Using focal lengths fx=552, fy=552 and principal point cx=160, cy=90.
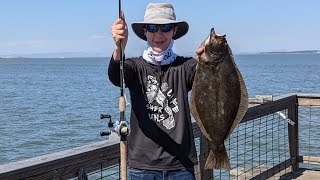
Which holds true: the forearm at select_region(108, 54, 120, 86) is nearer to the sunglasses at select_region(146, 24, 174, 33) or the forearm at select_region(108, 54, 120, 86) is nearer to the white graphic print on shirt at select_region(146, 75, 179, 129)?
the white graphic print on shirt at select_region(146, 75, 179, 129)

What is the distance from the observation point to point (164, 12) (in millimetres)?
3316

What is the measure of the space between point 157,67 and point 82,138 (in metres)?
12.3

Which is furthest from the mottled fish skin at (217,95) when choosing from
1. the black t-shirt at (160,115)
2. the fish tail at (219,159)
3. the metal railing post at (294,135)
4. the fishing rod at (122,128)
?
the metal railing post at (294,135)

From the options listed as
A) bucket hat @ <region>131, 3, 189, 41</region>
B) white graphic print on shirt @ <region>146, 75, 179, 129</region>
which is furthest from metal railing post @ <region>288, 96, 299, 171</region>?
white graphic print on shirt @ <region>146, 75, 179, 129</region>

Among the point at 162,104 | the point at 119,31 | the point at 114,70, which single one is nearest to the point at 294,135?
the point at 162,104

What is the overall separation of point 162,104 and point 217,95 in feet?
1.44

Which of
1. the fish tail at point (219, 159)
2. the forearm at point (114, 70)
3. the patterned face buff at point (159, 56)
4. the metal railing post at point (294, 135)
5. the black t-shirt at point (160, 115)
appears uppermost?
the patterned face buff at point (159, 56)

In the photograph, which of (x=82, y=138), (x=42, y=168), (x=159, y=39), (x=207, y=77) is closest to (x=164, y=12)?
(x=159, y=39)

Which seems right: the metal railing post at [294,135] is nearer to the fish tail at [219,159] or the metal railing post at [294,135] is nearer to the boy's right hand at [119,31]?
the fish tail at [219,159]

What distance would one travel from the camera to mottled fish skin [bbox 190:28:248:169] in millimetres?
2779

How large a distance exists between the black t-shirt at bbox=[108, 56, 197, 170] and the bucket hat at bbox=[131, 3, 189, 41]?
9.0 inches

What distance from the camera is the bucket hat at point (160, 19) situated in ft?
10.6

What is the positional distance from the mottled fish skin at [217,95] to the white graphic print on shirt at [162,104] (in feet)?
0.80

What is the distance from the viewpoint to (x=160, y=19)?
3.23 meters
